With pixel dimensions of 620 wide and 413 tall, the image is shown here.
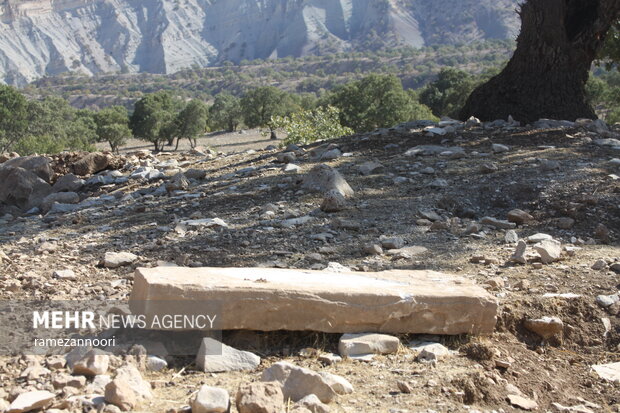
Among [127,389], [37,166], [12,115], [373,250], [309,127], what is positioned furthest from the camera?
[12,115]

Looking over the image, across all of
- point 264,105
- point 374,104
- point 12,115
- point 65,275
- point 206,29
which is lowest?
point 12,115

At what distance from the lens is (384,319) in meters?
3.12

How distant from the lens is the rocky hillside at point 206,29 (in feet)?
523

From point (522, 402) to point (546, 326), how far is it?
0.81m

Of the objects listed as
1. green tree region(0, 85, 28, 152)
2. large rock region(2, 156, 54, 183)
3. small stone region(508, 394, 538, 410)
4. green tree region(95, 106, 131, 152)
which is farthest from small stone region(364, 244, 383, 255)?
green tree region(0, 85, 28, 152)

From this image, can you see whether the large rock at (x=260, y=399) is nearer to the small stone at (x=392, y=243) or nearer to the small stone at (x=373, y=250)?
the small stone at (x=373, y=250)

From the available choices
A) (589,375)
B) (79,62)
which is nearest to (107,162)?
(589,375)

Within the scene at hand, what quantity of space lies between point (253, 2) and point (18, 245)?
636 ft

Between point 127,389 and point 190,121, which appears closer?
point 127,389

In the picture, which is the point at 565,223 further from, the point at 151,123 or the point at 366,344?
the point at 151,123

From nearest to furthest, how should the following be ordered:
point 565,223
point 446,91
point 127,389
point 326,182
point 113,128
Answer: point 127,389
point 565,223
point 326,182
point 113,128
point 446,91

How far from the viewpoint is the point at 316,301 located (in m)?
3.02

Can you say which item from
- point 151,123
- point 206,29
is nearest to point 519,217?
point 151,123

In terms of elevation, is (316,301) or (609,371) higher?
(316,301)
